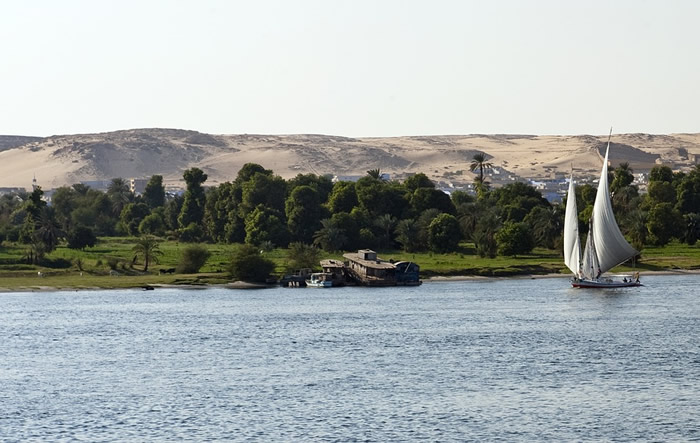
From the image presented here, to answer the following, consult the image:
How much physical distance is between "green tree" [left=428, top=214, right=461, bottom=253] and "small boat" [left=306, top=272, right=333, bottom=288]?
50.7ft

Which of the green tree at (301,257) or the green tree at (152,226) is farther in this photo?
the green tree at (152,226)

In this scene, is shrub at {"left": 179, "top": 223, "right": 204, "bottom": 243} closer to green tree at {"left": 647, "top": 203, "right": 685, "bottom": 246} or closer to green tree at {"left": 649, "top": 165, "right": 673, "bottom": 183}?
green tree at {"left": 647, "top": 203, "right": 685, "bottom": 246}

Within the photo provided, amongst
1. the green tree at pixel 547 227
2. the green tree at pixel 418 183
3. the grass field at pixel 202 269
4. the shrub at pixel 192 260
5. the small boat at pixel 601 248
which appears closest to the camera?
the small boat at pixel 601 248

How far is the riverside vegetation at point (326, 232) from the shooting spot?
4791 inches

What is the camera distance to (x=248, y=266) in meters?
118

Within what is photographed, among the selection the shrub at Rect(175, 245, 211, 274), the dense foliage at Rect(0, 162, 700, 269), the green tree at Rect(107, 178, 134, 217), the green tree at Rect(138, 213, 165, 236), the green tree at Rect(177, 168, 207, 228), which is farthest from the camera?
the green tree at Rect(107, 178, 134, 217)

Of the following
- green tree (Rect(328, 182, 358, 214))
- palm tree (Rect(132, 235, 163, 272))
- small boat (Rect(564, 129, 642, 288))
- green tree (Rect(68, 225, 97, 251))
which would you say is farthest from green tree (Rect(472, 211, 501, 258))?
green tree (Rect(68, 225, 97, 251))

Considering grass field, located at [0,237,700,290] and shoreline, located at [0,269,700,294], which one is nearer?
shoreline, located at [0,269,700,294]

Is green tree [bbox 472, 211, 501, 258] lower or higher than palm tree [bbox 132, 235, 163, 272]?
higher

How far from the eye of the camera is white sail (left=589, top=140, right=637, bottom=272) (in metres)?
113

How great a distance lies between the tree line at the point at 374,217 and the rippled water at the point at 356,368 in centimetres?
2923

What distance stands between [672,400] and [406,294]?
55.2m

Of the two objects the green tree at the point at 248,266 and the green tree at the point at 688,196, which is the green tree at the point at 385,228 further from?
the green tree at the point at 688,196

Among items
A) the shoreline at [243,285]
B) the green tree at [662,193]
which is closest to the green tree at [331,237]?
the shoreline at [243,285]
